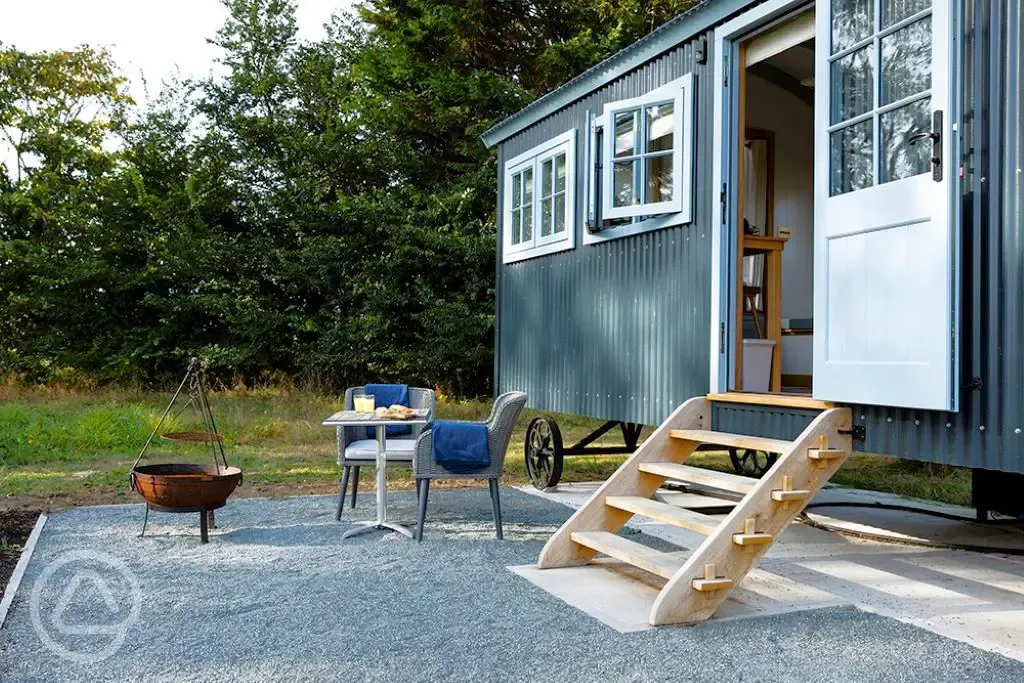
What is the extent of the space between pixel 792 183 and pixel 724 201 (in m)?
2.42

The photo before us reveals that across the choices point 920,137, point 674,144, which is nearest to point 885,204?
point 920,137

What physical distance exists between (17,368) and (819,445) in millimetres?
12877

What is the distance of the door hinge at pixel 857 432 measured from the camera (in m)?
4.02

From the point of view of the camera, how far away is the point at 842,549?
5328mm

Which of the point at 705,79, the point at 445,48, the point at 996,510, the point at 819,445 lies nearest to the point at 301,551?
the point at 819,445

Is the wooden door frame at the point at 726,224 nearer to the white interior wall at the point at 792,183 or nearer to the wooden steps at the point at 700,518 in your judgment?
the wooden steps at the point at 700,518

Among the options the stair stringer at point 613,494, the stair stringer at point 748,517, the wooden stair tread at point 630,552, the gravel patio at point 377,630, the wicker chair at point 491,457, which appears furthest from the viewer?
the wicker chair at point 491,457

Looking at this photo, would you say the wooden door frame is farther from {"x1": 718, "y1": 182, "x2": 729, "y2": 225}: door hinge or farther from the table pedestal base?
the table pedestal base

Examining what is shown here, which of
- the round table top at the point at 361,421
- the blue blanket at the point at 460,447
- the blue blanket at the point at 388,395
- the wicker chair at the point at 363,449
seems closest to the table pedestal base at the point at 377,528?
the wicker chair at the point at 363,449

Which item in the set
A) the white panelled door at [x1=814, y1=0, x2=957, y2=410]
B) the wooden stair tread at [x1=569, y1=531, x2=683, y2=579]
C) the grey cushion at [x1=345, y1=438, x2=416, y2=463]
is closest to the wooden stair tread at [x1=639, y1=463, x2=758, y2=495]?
the wooden stair tread at [x1=569, y1=531, x2=683, y2=579]

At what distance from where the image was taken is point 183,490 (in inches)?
198

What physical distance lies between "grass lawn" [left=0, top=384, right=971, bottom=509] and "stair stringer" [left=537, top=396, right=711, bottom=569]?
3203 millimetres

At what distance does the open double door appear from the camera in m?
3.53

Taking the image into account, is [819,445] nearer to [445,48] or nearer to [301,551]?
[301,551]
